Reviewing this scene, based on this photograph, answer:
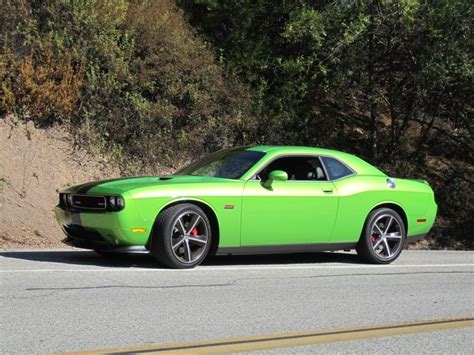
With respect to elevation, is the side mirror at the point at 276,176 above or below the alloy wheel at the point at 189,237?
above

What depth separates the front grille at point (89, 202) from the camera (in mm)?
7906

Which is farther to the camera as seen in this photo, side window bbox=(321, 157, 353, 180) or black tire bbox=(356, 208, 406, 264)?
black tire bbox=(356, 208, 406, 264)

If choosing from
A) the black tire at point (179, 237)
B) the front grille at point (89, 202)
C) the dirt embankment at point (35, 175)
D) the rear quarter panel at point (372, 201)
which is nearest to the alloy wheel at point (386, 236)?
the rear quarter panel at point (372, 201)

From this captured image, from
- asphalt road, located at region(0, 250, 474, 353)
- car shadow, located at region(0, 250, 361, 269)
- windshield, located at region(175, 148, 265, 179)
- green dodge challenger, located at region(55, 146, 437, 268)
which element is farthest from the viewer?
windshield, located at region(175, 148, 265, 179)

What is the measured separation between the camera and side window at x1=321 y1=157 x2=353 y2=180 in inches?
374

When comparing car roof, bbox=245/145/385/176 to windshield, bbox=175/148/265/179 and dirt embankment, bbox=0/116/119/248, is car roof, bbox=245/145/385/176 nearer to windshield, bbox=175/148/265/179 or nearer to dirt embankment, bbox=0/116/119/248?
windshield, bbox=175/148/265/179

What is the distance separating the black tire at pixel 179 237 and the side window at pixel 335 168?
2.19 metres

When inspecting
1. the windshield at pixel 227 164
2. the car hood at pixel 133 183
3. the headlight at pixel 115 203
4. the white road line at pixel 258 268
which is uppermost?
the windshield at pixel 227 164

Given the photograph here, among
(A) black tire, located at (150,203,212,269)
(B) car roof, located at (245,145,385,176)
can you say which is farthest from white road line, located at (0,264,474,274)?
(B) car roof, located at (245,145,385,176)

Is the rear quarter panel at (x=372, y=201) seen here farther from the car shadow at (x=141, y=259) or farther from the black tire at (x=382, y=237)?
the car shadow at (x=141, y=259)

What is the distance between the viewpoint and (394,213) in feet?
32.1

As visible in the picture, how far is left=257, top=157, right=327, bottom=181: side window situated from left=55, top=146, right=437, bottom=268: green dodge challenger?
0.05 ft

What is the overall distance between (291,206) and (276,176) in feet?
1.70

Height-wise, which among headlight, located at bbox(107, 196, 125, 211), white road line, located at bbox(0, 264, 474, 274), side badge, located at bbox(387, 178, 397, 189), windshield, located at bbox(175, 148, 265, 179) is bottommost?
white road line, located at bbox(0, 264, 474, 274)
